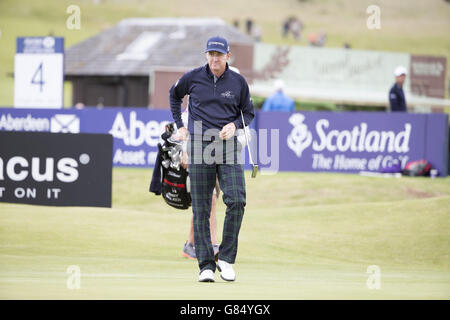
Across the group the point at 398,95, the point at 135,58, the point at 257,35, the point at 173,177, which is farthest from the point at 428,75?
the point at 173,177

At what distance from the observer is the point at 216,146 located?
7.95m

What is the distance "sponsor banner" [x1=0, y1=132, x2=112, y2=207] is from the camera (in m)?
14.4

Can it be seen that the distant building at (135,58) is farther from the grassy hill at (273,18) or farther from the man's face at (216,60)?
the man's face at (216,60)

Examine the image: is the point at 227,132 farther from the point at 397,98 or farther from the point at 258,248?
the point at 397,98

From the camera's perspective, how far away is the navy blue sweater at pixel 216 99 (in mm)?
7934

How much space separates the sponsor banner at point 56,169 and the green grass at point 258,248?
0.74 ft

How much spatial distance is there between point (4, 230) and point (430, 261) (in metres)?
6.06

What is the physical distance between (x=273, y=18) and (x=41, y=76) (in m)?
80.7

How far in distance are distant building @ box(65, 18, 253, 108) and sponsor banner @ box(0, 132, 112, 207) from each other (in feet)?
92.3

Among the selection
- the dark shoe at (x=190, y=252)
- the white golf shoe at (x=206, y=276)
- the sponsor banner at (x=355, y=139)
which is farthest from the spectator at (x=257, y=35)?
the white golf shoe at (x=206, y=276)

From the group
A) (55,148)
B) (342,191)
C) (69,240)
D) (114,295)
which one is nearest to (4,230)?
(69,240)

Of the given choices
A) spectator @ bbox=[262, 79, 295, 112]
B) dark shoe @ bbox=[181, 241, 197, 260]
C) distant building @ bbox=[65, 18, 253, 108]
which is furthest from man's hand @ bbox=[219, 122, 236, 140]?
distant building @ bbox=[65, 18, 253, 108]
